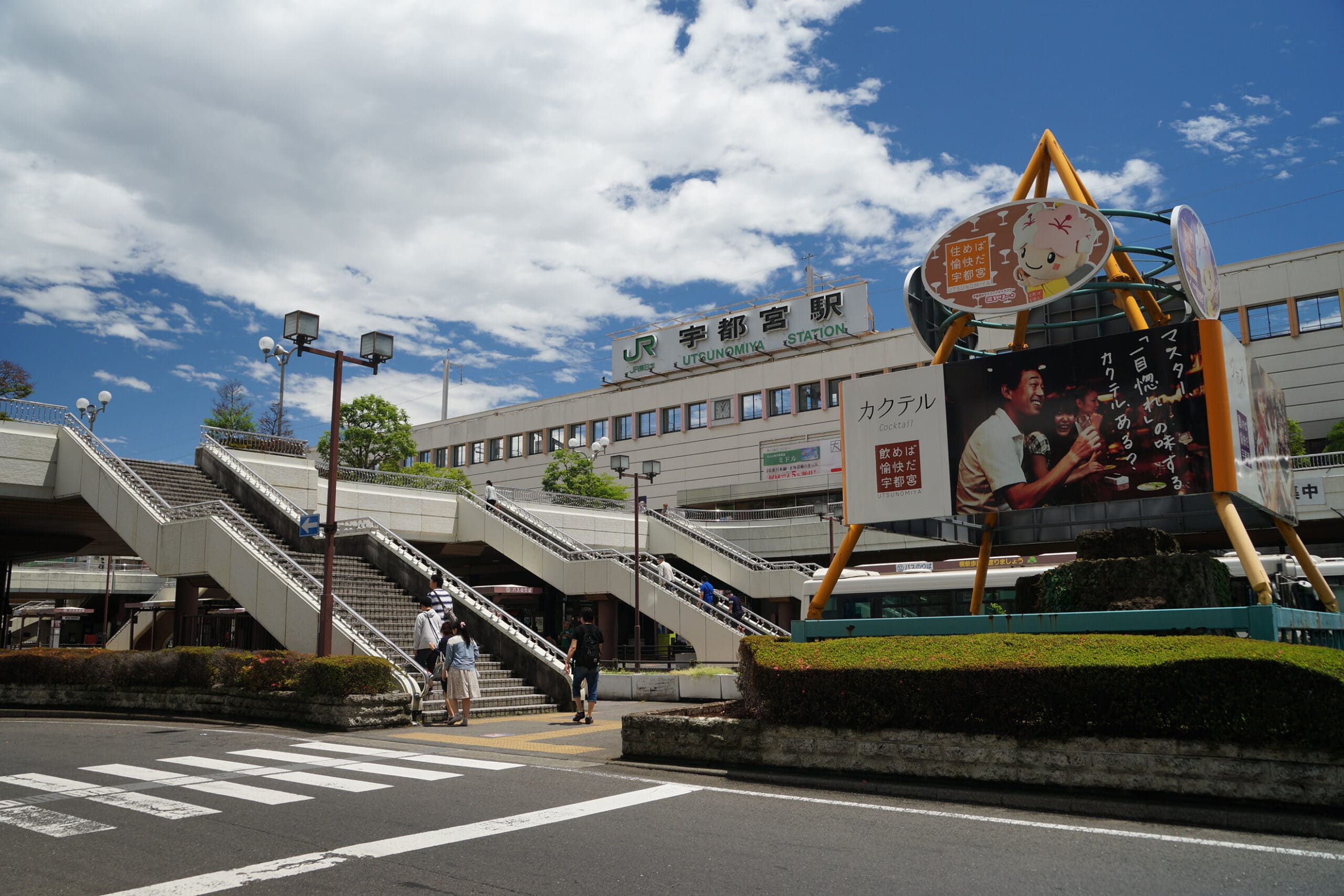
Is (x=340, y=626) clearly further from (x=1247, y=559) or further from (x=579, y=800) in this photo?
(x=1247, y=559)

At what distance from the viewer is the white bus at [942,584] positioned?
68.7 feet

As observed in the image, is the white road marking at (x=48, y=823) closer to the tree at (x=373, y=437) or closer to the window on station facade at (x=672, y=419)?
Result: the tree at (x=373, y=437)

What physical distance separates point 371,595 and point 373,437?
105ft

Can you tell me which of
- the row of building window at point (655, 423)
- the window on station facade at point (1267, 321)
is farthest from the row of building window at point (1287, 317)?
the row of building window at point (655, 423)

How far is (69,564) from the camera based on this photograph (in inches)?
1970

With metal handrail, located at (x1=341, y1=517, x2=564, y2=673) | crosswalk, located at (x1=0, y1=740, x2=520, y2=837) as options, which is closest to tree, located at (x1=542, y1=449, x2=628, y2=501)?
metal handrail, located at (x1=341, y1=517, x2=564, y2=673)

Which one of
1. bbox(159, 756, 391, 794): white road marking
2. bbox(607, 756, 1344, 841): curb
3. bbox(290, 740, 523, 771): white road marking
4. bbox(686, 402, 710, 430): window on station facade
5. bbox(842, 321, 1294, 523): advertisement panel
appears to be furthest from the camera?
bbox(686, 402, 710, 430): window on station facade

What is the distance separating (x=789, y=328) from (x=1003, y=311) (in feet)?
150

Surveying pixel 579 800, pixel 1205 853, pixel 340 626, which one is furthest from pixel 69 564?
pixel 1205 853

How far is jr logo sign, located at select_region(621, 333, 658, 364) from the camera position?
6575 centimetres

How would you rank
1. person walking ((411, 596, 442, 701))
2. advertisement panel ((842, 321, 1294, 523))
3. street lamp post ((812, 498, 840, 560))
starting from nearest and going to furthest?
advertisement panel ((842, 321, 1294, 523)) < person walking ((411, 596, 442, 701)) < street lamp post ((812, 498, 840, 560))

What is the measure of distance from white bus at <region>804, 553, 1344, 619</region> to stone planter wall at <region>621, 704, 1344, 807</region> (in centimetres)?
1029

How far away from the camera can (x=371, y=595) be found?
21438mm

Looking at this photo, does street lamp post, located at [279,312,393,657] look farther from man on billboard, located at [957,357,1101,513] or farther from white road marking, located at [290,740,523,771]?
man on billboard, located at [957,357,1101,513]
